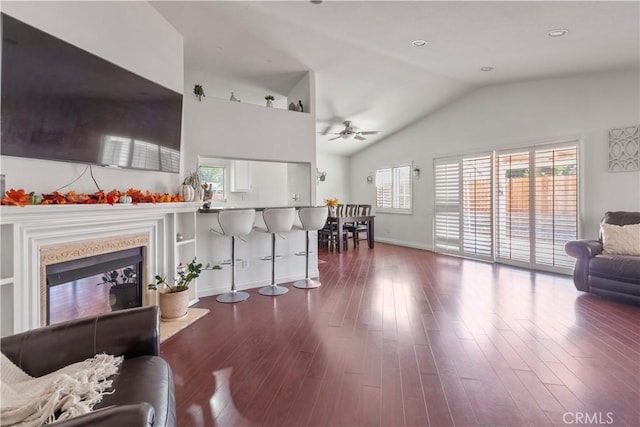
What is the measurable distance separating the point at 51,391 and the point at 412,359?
2133 millimetres

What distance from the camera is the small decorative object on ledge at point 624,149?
4.16 metres

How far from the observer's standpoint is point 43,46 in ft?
6.77

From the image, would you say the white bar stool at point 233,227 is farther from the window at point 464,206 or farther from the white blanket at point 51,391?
the window at point 464,206

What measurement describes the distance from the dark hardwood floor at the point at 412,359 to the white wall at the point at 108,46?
4.96 ft

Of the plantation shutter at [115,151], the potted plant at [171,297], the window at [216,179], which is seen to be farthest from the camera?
the window at [216,179]

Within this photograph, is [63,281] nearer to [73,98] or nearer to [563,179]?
[73,98]

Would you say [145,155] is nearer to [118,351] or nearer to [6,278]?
[6,278]

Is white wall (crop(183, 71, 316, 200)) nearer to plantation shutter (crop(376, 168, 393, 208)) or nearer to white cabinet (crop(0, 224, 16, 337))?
white cabinet (crop(0, 224, 16, 337))

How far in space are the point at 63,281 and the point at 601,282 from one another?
5357 mm

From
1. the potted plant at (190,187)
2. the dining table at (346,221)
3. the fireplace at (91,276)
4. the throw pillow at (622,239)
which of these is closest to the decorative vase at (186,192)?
the potted plant at (190,187)

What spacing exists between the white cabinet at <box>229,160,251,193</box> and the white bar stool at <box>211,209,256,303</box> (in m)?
2.64

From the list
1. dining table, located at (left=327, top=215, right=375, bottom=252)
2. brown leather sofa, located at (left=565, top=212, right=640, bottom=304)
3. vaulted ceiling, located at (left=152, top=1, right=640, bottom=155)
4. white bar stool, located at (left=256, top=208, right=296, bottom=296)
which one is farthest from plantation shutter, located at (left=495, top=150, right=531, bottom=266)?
white bar stool, located at (left=256, top=208, right=296, bottom=296)

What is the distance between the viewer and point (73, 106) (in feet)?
7.44

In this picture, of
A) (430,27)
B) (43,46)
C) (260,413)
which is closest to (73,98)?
(43,46)
